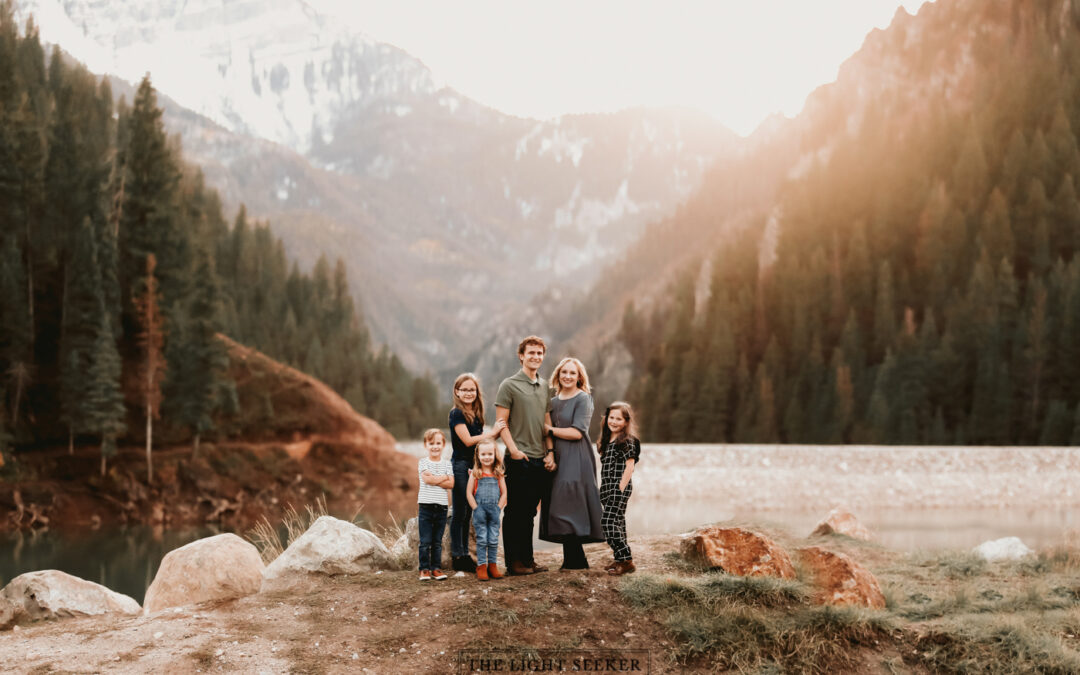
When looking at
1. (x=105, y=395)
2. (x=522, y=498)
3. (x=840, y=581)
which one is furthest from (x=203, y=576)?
(x=105, y=395)

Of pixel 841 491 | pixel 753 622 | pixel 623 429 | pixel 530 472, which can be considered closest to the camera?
pixel 753 622

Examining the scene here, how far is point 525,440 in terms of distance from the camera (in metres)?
9.58

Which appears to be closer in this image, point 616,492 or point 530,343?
point 530,343

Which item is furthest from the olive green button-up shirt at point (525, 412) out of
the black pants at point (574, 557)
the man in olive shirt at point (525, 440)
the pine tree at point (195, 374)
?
the pine tree at point (195, 374)

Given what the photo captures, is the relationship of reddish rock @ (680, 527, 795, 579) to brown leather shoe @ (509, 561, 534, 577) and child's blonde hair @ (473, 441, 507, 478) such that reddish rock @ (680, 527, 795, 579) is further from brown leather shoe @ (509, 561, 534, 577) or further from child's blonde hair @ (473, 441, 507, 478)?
child's blonde hair @ (473, 441, 507, 478)

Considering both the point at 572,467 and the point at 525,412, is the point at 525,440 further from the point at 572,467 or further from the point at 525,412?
the point at 572,467

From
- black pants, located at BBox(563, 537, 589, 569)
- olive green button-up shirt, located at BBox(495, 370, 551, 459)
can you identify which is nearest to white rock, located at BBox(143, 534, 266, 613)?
black pants, located at BBox(563, 537, 589, 569)

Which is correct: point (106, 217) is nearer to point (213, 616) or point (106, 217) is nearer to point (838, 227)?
point (213, 616)

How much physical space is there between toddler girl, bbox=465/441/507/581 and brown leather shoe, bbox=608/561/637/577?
1249mm

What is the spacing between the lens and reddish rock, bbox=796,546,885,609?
9.55m

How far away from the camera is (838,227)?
8694 centimetres

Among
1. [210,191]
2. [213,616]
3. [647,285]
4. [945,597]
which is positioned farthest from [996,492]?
[647,285]

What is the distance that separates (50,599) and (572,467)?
7542 mm

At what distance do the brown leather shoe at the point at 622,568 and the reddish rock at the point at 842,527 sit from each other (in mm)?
9413
